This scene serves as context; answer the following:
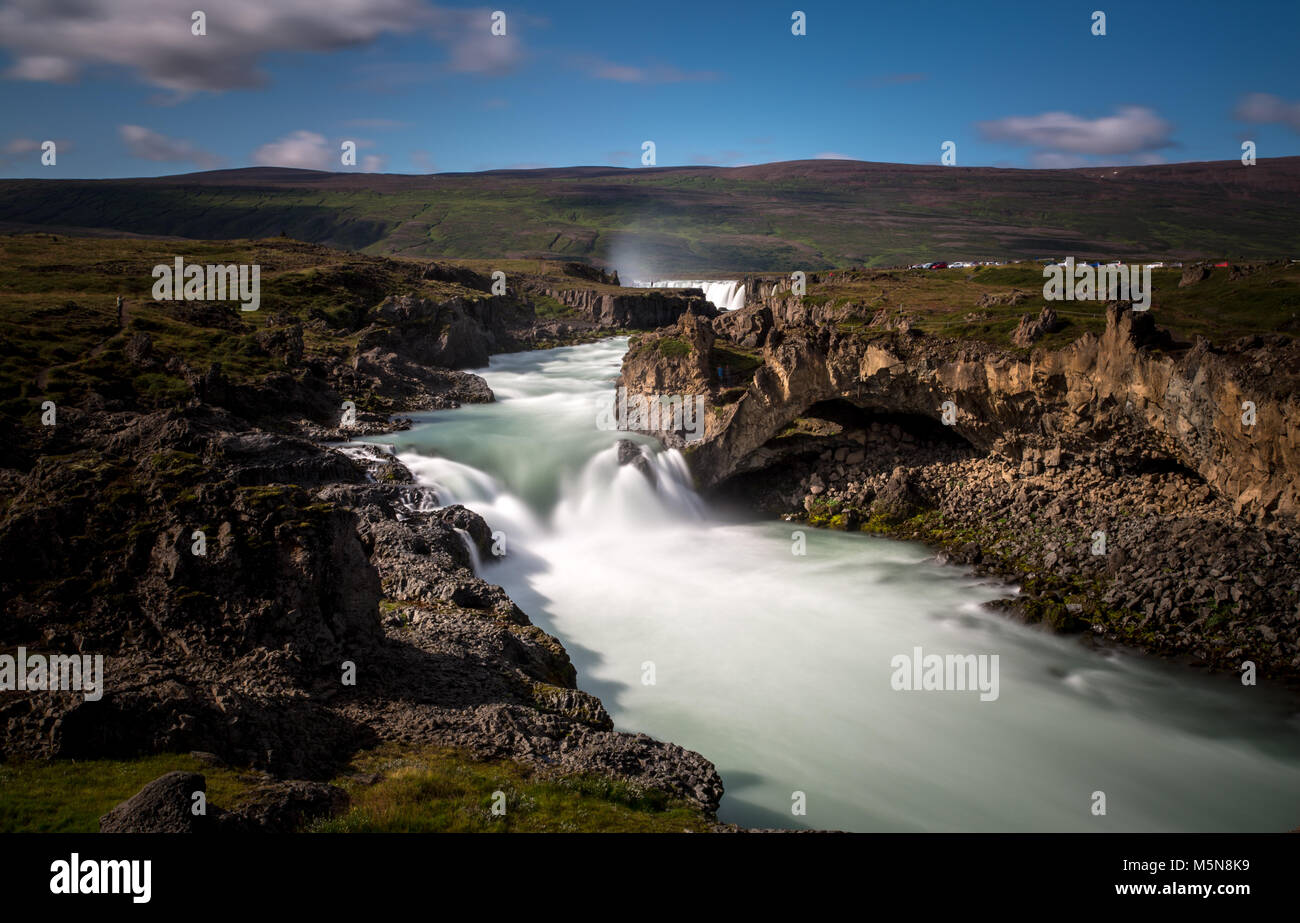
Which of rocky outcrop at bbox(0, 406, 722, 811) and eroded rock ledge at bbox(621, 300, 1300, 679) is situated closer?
rocky outcrop at bbox(0, 406, 722, 811)

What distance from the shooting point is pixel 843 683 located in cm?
2436

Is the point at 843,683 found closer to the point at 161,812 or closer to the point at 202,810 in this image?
the point at 202,810

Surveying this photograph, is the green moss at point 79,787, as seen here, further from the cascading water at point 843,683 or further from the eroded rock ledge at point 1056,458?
the eroded rock ledge at point 1056,458

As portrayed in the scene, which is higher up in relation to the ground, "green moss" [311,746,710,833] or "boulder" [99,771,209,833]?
"boulder" [99,771,209,833]

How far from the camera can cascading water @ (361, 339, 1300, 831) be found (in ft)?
61.6

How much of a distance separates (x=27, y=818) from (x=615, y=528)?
2958 centimetres

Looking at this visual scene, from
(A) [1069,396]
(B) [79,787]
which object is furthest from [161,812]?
(A) [1069,396]

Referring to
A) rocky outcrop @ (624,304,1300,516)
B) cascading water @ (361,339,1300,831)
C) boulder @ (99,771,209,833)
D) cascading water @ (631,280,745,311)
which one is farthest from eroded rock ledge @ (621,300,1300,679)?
cascading water @ (631,280,745,311)

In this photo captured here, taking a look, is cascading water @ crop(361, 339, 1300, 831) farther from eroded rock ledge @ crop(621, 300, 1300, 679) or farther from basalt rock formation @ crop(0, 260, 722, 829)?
basalt rock formation @ crop(0, 260, 722, 829)

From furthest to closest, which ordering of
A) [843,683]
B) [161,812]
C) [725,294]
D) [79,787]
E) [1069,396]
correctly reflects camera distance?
1. [725,294]
2. [1069,396]
3. [843,683]
4. [79,787]
5. [161,812]

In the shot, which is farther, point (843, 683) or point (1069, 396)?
point (1069, 396)

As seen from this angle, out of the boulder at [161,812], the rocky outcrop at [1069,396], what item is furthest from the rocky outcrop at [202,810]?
the rocky outcrop at [1069,396]

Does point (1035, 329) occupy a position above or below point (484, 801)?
above

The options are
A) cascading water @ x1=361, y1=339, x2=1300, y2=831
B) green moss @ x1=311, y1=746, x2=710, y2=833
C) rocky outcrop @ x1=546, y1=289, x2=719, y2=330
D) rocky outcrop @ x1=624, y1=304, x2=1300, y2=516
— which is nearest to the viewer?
green moss @ x1=311, y1=746, x2=710, y2=833
